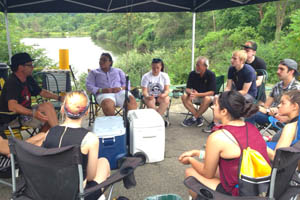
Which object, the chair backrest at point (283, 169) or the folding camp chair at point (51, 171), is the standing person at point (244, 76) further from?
the folding camp chair at point (51, 171)

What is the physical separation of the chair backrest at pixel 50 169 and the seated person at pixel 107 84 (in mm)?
2285

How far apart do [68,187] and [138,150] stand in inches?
57.1

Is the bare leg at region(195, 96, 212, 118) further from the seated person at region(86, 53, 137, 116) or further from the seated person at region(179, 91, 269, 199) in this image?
the seated person at region(179, 91, 269, 199)

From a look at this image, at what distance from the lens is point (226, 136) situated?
143 cm

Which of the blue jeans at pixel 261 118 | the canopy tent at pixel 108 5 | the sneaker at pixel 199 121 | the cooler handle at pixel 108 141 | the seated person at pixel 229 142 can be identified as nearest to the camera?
the seated person at pixel 229 142

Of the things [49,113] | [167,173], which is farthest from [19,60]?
[167,173]

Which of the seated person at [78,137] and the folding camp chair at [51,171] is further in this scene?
the seated person at [78,137]

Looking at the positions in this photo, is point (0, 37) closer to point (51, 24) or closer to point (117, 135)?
point (117, 135)

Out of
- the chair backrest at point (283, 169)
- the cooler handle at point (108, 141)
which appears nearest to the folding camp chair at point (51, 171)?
the chair backrest at point (283, 169)

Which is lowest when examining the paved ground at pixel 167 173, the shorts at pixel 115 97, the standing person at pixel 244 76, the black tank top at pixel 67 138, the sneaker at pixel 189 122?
the paved ground at pixel 167 173

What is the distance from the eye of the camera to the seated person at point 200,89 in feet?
12.9

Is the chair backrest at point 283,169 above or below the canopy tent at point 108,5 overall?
below

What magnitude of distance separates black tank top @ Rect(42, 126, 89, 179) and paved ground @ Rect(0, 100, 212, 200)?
3.26 feet

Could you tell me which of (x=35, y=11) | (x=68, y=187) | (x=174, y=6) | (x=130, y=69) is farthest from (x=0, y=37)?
(x=68, y=187)
